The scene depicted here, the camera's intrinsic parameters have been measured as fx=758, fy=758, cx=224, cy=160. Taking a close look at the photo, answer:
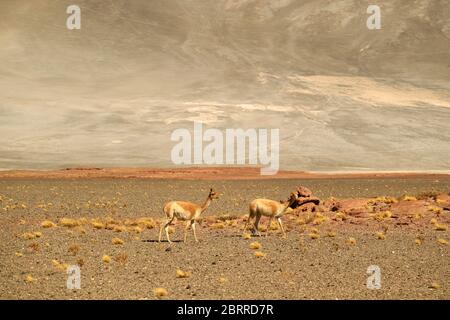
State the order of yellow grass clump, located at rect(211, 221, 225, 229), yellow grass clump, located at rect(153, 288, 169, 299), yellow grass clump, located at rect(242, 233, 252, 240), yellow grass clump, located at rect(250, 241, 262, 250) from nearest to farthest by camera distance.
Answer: yellow grass clump, located at rect(153, 288, 169, 299) → yellow grass clump, located at rect(250, 241, 262, 250) → yellow grass clump, located at rect(242, 233, 252, 240) → yellow grass clump, located at rect(211, 221, 225, 229)

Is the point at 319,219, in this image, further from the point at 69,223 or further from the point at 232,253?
the point at 69,223

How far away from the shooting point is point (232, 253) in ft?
52.6

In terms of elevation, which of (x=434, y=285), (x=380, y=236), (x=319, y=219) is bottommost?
(x=319, y=219)

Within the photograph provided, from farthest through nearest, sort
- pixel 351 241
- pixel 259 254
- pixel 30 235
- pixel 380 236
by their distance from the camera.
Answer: pixel 380 236 → pixel 30 235 → pixel 351 241 → pixel 259 254

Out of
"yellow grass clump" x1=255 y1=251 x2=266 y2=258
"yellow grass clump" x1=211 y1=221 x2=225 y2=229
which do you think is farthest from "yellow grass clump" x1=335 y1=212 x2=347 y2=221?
"yellow grass clump" x1=255 y1=251 x2=266 y2=258

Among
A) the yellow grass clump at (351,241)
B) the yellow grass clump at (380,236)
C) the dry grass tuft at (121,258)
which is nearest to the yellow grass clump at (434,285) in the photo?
the yellow grass clump at (351,241)

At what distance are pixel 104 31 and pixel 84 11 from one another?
831cm

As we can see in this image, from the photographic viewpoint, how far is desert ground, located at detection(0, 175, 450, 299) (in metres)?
12.0

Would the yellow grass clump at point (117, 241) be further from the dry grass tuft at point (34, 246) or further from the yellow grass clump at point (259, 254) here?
the yellow grass clump at point (259, 254)

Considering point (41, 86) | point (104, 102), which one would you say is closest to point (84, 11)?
point (41, 86)

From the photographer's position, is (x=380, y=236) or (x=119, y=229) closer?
(x=380, y=236)

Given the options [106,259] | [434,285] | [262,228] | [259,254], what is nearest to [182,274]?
[106,259]

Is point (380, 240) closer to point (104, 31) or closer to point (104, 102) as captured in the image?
point (104, 102)

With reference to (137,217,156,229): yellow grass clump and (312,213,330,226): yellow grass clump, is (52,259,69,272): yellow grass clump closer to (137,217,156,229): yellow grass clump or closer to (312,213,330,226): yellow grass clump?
(137,217,156,229): yellow grass clump
